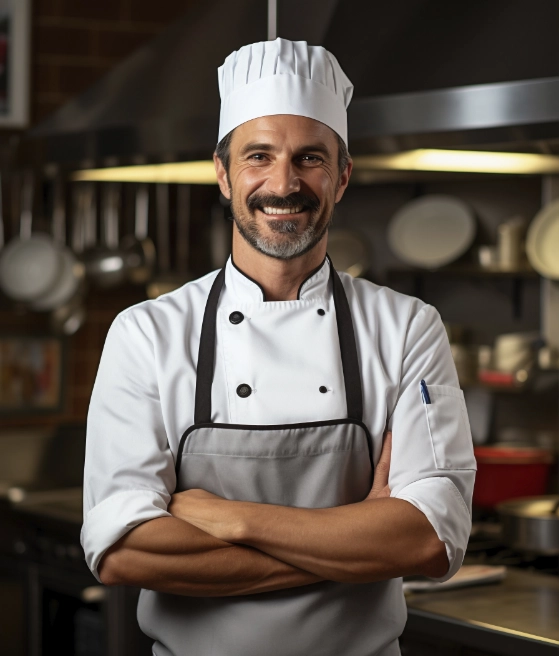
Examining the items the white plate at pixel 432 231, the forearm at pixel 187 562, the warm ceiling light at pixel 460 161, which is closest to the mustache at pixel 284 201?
the forearm at pixel 187 562

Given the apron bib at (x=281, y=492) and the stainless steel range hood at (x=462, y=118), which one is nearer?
the apron bib at (x=281, y=492)

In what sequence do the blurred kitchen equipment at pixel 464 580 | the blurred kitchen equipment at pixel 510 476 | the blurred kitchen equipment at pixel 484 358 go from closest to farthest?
the blurred kitchen equipment at pixel 464 580 < the blurred kitchen equipment at pixel 510 476 < the blurred kitchen equipment at pixel 484 358

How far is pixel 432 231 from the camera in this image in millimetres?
3500

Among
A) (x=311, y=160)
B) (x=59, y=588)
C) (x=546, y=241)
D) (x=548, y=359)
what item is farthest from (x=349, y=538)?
(x=546, y=241)

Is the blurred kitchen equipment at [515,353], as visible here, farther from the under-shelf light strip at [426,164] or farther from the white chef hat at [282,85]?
the white chef hat at [282,85]

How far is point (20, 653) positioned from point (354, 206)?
189 centimetres

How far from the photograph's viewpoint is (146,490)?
4.57 ft

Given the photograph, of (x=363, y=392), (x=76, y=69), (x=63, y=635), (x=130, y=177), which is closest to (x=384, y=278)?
(x=130, y=177)

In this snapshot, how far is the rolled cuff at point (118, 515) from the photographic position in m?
1.37

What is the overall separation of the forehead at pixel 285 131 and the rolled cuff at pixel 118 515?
51cm

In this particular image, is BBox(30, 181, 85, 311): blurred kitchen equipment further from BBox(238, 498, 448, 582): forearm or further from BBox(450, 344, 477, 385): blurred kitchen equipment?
BBox(238, 498, 448, 582): forearm

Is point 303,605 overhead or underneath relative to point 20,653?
overhead

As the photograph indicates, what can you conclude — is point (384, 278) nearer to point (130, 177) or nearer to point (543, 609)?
point (130, 177)

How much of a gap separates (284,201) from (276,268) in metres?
0.11
